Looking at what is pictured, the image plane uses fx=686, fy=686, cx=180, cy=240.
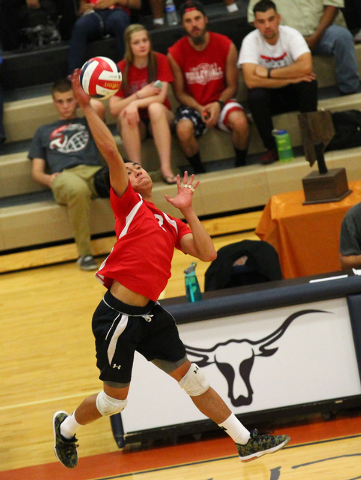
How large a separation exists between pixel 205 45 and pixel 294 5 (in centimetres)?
108

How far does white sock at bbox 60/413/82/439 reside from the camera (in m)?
3.42

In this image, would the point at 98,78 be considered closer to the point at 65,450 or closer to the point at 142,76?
the point at 65,450

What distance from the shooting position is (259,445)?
10.5 feet

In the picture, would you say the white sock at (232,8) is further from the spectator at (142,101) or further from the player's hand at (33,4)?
the player's hand at (33,4)

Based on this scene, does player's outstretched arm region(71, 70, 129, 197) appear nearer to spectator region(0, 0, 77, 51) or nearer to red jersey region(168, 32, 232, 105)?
red jersey region(168, 32, 232, 105)

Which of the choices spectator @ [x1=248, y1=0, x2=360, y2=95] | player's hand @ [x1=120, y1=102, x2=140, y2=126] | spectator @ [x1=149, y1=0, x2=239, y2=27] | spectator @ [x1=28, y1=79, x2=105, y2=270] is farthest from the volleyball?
spectator @ [x1=149, y1=0, x2=239, y2=27]

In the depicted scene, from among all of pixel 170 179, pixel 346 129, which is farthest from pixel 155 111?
pixel 346 129

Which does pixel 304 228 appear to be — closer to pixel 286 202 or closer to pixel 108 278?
pixel 286 202

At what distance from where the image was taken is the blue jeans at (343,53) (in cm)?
691

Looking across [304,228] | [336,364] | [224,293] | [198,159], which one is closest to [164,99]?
[198,159]

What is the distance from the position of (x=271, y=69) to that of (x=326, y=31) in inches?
34.7

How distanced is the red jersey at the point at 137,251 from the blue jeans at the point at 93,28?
4.64 meters

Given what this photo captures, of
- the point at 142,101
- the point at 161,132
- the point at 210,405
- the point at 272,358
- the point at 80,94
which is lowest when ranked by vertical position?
the point at 272,358

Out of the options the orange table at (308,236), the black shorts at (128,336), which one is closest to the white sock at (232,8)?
the orange table at (308,236)
